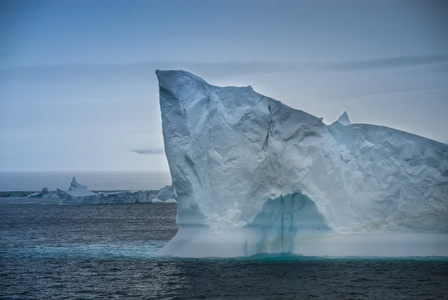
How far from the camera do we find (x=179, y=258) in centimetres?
2547

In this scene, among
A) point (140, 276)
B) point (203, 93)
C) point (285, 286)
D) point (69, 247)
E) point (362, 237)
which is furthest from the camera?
point (69, 247)

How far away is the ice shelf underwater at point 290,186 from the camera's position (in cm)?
2462

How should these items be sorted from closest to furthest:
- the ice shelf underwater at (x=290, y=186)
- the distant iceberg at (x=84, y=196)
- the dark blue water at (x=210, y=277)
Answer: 1. the dark blue water at (x=210, y=277)
2. the ice shelf underwater at (x=290, y=186)
3. the distant iceberg at (x=84, y=196)

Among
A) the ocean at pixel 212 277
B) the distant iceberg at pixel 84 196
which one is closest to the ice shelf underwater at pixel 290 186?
the ocean at pixel 212 277

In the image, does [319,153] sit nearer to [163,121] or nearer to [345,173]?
[345,173]

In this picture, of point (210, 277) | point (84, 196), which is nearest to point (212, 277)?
point (210, 277)

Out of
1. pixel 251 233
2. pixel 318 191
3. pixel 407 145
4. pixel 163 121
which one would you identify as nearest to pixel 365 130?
pixel 407 145

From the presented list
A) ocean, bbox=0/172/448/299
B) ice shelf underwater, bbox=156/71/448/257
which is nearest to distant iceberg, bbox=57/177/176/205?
ocean, bbox=0/172/448/299

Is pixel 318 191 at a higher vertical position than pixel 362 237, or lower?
higher

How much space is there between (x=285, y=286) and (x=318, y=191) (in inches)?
222

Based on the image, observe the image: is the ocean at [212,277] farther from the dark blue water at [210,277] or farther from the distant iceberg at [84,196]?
the distant iceberg at [84,196]

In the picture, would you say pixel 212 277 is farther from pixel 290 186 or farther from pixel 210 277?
pixel 290 186

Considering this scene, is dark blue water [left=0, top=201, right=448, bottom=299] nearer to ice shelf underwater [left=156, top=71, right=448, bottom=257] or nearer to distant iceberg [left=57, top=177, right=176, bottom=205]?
ice shelf underwater [left=156, top=71, right=448, bottom=257]

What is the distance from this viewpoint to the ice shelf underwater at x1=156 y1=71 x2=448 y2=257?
2462 centimetres
